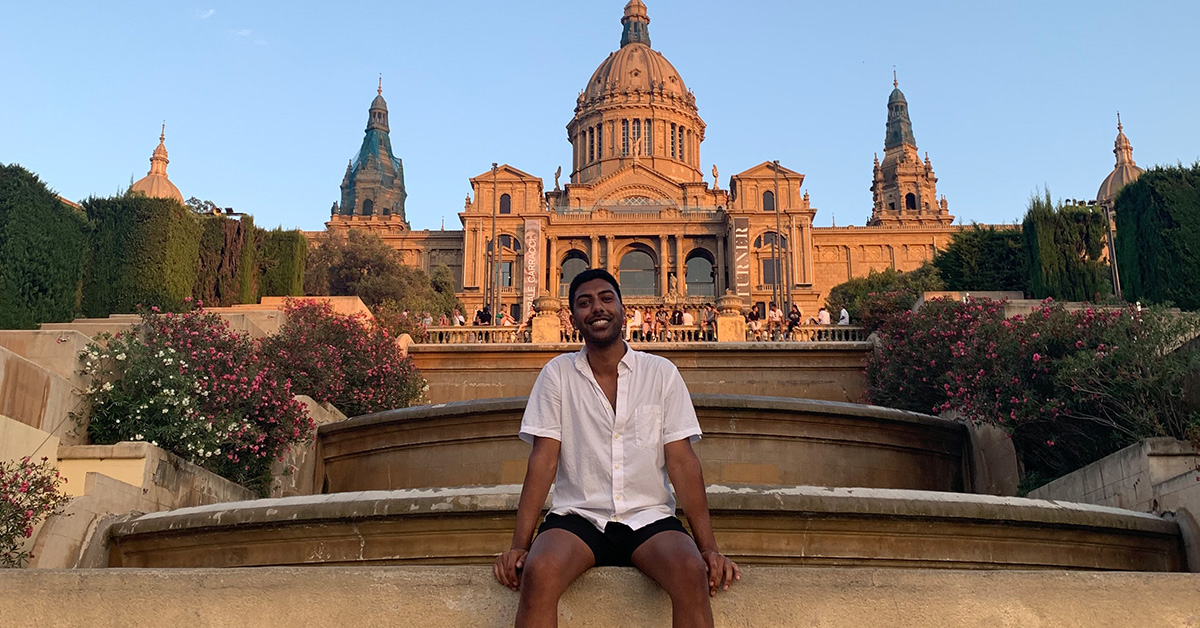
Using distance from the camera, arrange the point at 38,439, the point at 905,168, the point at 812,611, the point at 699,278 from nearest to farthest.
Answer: the point at 812,611, the point at 38,439, the point at 699,278, the point at 905,168

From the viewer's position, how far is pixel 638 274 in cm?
6750

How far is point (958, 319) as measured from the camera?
1466cm

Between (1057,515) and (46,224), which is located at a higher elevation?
(46,224)

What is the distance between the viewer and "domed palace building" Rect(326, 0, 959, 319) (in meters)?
64.6

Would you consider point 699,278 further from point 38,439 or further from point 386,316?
point 38,439

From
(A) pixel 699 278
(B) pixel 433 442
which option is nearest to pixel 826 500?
(B) pixel 433 442

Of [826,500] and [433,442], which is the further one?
[433,442]

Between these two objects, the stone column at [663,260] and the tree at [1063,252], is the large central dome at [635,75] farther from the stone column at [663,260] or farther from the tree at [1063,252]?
the tree at [1063,252]

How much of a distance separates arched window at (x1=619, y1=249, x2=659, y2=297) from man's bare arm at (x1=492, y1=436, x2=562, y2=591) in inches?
2434

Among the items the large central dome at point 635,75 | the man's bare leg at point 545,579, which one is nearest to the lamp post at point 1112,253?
the man's bare leg at point 545,579

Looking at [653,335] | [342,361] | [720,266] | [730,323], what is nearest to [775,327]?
[730,323]

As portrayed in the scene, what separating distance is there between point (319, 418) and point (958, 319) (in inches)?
345

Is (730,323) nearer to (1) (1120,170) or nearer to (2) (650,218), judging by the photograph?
(2) (650,218)

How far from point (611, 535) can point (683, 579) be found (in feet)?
1.23
